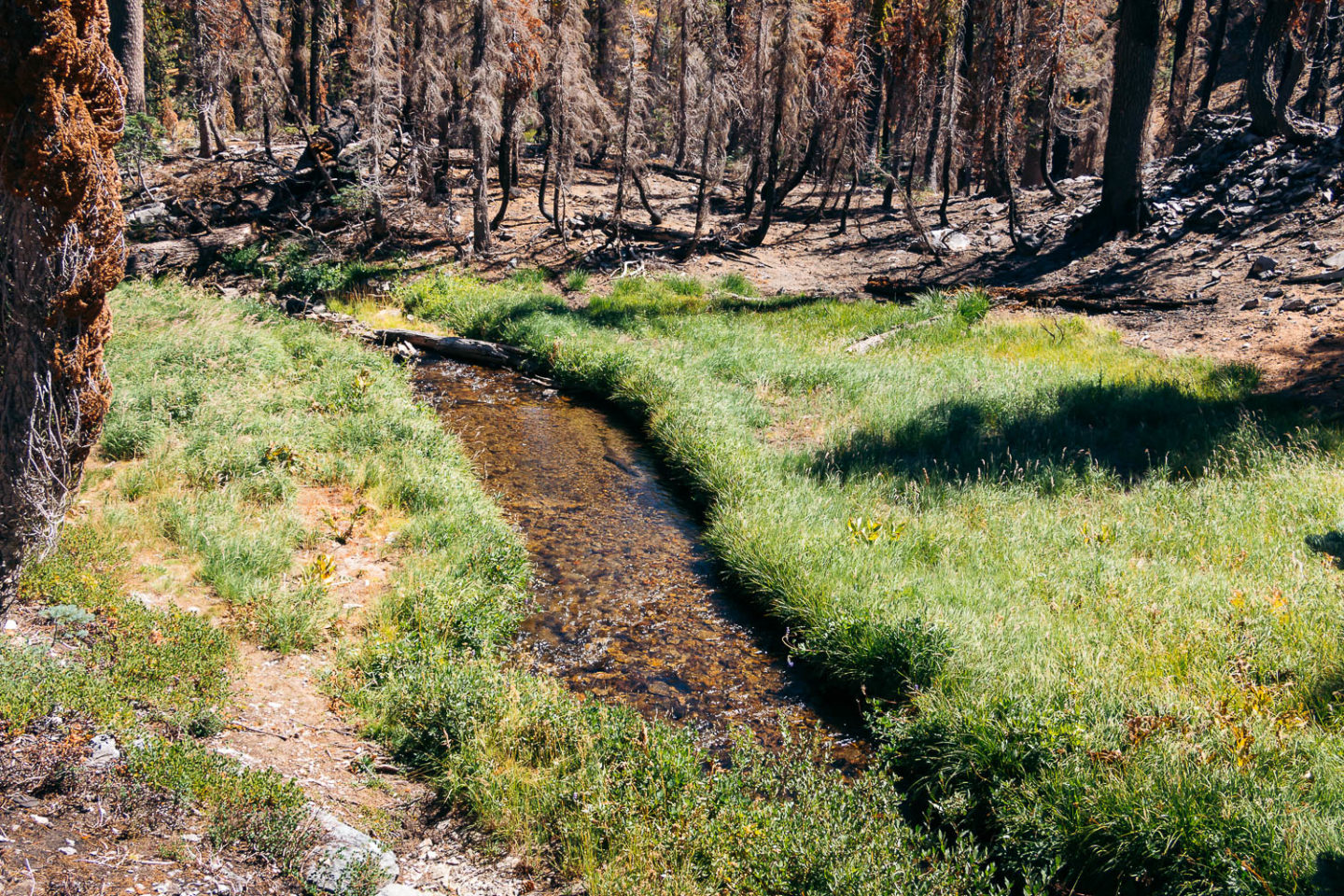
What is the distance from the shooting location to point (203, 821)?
3.96 meters

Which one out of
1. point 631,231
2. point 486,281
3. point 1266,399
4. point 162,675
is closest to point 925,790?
point 162,675

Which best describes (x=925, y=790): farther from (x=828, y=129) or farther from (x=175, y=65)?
(x=175, y=65)

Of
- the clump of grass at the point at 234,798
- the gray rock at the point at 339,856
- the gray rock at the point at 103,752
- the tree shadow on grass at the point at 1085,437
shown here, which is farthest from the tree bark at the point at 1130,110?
the gray rock at the point at 103,752

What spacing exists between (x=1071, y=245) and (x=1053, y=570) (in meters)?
13.6

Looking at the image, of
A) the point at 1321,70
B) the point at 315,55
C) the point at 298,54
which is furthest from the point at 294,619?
the point at 1321,70

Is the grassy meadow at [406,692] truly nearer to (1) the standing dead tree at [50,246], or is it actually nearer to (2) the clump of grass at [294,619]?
(2) the clump of grass at [294,619]

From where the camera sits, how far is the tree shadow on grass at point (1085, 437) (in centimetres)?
928

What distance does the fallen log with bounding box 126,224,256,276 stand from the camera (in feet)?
61.3

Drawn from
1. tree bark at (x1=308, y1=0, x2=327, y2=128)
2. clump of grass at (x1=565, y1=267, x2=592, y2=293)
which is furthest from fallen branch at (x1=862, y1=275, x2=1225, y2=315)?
tree bark at (x1=308, y1=0, x2=327, y2=128)

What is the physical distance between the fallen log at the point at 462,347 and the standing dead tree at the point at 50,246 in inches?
437

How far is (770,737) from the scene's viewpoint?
20.1 feet

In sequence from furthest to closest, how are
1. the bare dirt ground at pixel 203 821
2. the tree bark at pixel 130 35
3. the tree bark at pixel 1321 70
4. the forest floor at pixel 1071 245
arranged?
1. the tree bark at pixel 1321 70
2. the tree bark at pixel 130 35
3. the forest floor at pixel 1071 245
4. the bare dirt ground at pixel 203 821

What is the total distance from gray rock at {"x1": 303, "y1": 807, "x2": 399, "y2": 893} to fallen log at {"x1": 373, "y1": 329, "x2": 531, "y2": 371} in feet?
40.1

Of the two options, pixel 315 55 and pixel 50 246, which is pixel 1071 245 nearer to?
pixel 50 246
